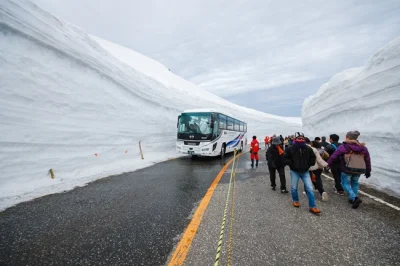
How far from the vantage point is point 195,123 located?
→ 11445 millimetres

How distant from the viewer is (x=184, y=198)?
459 centimetres

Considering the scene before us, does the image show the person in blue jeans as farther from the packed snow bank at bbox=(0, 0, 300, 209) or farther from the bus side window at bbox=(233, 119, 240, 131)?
the bus side window at bbox=(233, 119, 240, 131)

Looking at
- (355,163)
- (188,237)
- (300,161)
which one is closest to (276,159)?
(300,161)

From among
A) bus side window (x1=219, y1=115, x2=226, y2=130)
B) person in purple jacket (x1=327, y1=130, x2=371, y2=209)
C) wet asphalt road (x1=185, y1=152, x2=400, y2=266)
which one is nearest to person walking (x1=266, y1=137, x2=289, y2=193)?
wet asphalt road (x1=185, y1=152, x2=400, y2=266)

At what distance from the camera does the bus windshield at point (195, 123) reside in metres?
11.2

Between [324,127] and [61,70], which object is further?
[324,127]

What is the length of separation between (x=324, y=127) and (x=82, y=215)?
15.1m

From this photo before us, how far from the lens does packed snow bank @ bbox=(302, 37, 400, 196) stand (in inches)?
236

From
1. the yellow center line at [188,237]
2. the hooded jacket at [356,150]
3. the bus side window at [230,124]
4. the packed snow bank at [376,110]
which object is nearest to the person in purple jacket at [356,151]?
the hooded jacket at [356,150]

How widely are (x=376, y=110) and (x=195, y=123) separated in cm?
865

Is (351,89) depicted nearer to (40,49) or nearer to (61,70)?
(61,70)

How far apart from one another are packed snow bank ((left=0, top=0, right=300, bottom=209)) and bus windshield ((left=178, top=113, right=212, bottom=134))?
3021 mm

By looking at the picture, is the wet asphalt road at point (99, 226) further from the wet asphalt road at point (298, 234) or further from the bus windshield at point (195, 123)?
the bus windshield at point (195, 123)

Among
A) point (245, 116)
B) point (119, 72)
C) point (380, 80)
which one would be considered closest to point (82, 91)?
point (119, 72)
